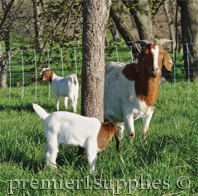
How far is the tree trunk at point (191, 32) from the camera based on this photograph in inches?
380

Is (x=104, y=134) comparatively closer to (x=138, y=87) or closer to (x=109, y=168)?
(x=109, y=168)

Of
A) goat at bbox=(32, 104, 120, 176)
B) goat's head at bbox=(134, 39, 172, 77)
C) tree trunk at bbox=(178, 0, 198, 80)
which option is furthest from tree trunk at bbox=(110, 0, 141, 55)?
goat at bbox=(32, 104, 120, 176)

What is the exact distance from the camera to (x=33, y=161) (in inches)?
142

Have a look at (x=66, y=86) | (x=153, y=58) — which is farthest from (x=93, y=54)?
(x=66, y=86)

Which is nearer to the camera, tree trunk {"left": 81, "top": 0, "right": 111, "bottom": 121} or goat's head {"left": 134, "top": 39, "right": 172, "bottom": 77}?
tree trunk {"left": 81, "top": 0, "right": 111, "bottom": 121}

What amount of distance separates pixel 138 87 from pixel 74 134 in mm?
1718

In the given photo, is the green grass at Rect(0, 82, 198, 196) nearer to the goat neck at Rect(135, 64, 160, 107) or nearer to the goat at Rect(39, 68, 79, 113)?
the goat neck at Rect(135, 64, 160, 107)

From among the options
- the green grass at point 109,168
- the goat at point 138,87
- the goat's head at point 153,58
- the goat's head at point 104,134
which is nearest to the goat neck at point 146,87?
the goat at point 138,87

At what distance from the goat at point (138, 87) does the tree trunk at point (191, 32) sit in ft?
18.0

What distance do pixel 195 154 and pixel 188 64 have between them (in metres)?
6.52

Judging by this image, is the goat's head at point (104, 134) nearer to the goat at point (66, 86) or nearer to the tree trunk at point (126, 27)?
the goat at point (66, 86)

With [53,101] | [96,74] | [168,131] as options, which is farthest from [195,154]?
[53,101]

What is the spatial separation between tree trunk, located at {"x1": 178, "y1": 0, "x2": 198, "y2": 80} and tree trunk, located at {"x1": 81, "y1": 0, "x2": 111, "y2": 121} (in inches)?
265

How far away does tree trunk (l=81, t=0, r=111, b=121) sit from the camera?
140 inches
